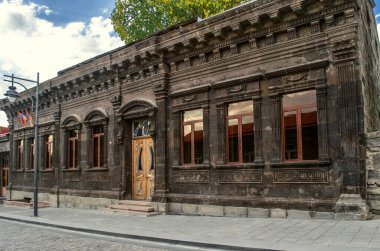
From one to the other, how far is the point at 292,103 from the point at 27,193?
17936 millimetres

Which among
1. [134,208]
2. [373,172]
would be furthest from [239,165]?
[134,208]

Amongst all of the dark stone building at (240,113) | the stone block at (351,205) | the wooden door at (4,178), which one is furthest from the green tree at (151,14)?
the stone block at (351,205)

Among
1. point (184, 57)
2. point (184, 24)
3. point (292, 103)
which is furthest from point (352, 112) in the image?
A: point (184, 24)

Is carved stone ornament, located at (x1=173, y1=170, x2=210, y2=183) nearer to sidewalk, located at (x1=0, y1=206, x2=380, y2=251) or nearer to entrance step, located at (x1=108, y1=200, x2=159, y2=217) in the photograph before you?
sidewalk, located at (x1=0, y1=206, x2=380, y2=251)

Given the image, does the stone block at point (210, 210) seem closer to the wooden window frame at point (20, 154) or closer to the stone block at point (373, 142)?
the stone block at point (373, 142)

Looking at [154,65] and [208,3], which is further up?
[208,3]

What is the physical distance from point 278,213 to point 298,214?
0.63m

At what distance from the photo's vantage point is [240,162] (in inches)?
495

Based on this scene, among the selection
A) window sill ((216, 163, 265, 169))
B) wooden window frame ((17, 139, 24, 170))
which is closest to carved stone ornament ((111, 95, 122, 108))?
window sill ((216, 163, 265, 169))

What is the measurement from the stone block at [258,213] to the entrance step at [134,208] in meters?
3.79

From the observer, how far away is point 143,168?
16062 millimetres

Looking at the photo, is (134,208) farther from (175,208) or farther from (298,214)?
(298,214)

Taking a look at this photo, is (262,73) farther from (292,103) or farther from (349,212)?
(349,212)

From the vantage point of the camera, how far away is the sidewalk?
7.70 metres
